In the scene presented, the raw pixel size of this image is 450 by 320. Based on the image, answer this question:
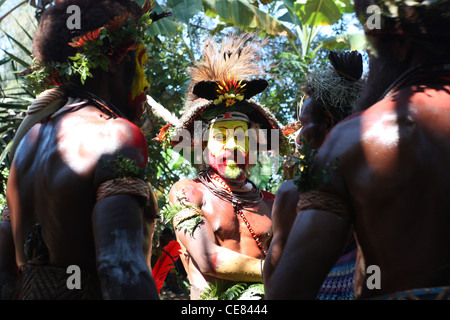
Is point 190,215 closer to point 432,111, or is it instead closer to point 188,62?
point 432,111

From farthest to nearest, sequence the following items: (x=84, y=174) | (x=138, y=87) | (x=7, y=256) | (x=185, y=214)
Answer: (x=185, y=214) → (x=138, y=87) → (x=7, y=256) → (x=84, y=174)

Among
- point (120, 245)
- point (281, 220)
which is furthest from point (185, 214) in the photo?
point (120, 245)

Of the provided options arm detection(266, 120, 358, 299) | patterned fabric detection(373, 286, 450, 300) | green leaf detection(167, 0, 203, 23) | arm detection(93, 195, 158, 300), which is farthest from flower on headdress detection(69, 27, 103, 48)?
green leaf detection(167, 0, 203, 23)

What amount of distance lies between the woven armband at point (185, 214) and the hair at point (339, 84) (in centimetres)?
144

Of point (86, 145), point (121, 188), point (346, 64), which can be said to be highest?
point (346, 64)

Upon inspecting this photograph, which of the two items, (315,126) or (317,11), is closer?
(315,126)

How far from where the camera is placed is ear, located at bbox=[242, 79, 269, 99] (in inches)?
173

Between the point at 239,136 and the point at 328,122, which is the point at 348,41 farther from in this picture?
the point at 328,122

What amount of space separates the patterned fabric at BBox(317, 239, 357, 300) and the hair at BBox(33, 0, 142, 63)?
165 cm

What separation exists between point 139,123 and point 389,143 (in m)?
1.35

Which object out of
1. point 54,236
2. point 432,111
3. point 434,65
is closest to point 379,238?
point 432,111

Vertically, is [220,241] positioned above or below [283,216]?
below

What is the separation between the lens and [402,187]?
1.81 m

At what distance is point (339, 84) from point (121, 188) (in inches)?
57.7
